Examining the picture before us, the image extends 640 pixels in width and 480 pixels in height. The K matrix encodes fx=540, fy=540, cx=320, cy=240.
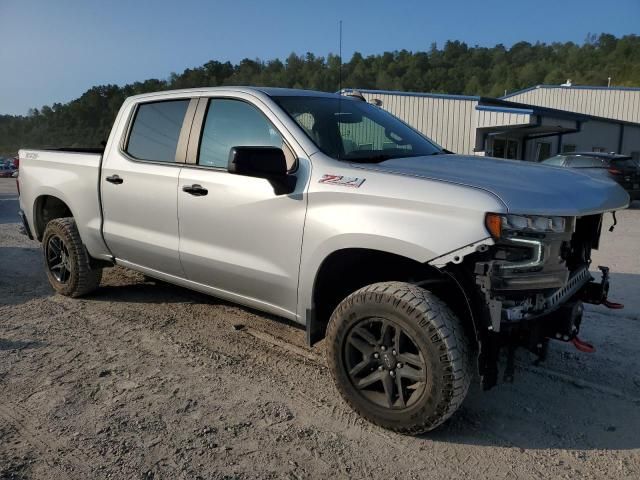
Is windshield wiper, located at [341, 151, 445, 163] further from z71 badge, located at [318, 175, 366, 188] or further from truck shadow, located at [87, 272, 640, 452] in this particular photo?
truck shadow, located at [87, 272, 640, 452]

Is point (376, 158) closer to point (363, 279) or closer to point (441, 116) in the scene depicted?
point (363, 279)

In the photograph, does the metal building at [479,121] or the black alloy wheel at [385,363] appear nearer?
the black alloy wheel at [385,363]

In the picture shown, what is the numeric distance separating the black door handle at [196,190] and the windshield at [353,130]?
0.79 meters

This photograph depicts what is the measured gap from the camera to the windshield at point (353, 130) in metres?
3.50

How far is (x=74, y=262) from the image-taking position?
506cm

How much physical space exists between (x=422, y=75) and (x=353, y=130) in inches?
990

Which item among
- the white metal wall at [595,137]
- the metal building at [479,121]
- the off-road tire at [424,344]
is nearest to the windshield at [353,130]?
the off-road tire at [424,344]

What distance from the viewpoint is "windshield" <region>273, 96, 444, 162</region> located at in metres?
3.50

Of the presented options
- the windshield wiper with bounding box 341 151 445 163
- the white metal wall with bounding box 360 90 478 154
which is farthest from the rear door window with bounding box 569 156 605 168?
the windshield wiper with bounding box 341 151 445 163

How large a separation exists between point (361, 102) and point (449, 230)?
210 centimetres

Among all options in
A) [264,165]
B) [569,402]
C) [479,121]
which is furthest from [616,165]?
[264,165]

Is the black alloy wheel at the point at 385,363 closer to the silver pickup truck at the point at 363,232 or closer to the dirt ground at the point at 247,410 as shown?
the silver pickup truck at the point at 363,232

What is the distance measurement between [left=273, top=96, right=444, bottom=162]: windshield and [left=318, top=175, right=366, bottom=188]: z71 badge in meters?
0.25

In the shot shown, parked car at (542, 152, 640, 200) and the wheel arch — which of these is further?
parked car at (542, 152, 640, 200)
